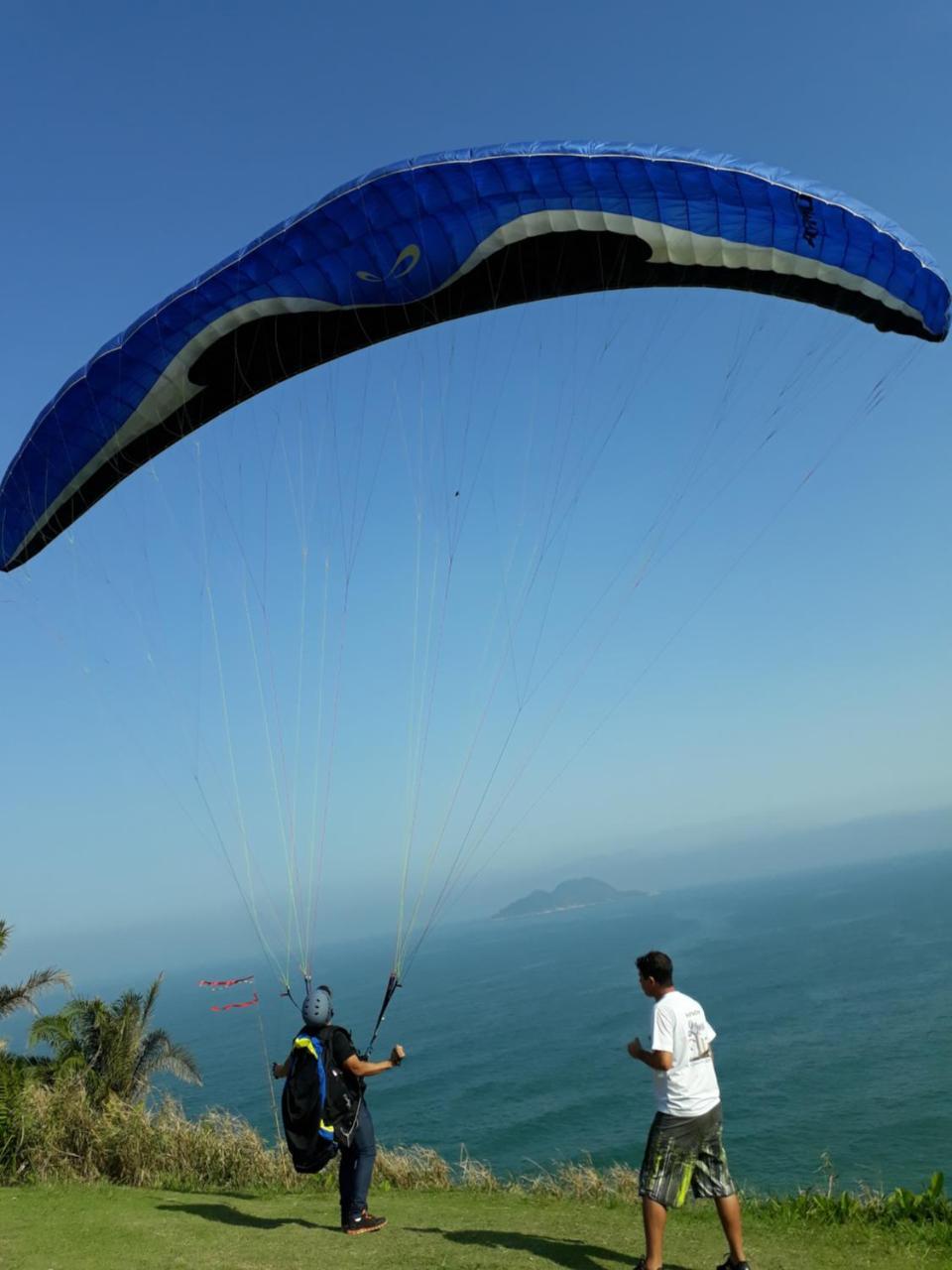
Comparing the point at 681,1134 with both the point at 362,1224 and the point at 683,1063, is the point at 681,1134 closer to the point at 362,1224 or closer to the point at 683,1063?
the point at 683,1063

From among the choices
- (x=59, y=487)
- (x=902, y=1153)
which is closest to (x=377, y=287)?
(x=59, y=487)

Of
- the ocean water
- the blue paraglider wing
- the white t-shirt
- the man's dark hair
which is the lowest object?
the ocean water

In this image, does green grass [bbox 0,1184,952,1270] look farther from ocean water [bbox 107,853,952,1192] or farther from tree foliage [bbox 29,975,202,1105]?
tree foliage [bbox 29,975,202,1105]

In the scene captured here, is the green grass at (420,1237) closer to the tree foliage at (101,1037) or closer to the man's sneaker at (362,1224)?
the man's sneaker at (362,1224)

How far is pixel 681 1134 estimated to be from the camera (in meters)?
4.27

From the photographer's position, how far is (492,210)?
780 cm

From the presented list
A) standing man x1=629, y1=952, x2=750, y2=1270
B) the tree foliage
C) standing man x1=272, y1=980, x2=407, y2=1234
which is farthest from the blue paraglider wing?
the tree foliage

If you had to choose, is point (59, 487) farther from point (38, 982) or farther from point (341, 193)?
point (38, 982)

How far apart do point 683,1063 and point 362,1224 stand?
290cm

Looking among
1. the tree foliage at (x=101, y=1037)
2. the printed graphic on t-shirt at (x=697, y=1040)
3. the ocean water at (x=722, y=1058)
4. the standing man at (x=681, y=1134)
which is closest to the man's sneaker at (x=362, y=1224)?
the standing man at (x=681, y=1134)

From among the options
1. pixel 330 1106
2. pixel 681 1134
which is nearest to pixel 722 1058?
pixel 330 1106

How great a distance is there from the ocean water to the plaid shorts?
6182mm

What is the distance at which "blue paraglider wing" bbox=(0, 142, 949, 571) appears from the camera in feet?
25.3

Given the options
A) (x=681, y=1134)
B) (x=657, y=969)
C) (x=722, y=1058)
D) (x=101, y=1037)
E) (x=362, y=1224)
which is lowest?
(x=722, y=1058)
